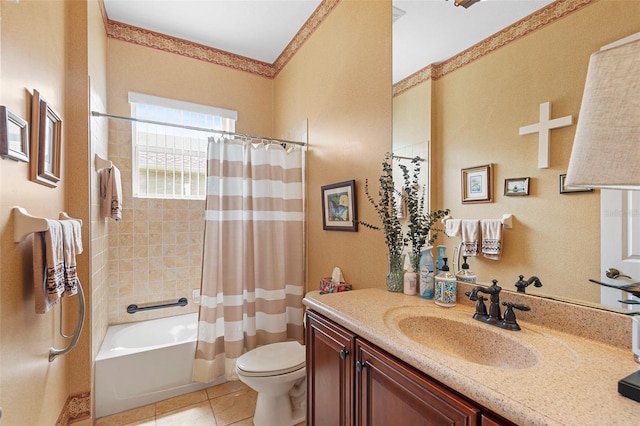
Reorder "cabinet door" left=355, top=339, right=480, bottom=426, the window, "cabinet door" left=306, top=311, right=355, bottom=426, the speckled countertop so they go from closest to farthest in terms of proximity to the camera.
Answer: the speckled countertop
"cabinet door" left=355, top=339, right=480, bottom=426
"cabinet door" left=306, top=311, right=355, bottom=426
the window

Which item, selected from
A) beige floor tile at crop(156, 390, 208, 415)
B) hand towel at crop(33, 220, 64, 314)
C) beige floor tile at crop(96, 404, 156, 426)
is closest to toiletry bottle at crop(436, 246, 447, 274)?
hand towel at crop(33, 220, 64, 314)

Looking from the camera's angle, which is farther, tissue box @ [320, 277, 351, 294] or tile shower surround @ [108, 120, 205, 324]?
tile shower surround @ [108, 120, 205, 324]

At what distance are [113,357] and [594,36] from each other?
9.58 feet

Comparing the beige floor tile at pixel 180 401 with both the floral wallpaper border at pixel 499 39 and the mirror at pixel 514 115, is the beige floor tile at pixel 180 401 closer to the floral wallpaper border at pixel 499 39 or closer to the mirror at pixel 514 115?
the mirror at pixel 514 115

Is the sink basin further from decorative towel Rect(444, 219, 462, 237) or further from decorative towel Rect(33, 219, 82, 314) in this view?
decorative towel Rect(33, 219, 82, 314)

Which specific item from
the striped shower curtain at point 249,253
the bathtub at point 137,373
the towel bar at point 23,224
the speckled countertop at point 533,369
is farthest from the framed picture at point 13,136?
the bathtub at point 137,373

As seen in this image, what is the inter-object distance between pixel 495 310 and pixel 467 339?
0.15 metres

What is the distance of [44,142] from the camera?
126cm

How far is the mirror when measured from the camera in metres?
0.96

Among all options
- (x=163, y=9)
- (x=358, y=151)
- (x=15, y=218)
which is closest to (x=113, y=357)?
(x=15, y=218)

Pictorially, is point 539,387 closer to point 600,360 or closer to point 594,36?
point 600,360

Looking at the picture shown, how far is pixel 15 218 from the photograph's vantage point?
1056 mm

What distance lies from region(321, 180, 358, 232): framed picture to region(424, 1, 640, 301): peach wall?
0.73m

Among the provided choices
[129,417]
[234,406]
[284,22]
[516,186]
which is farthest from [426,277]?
[284,22]
